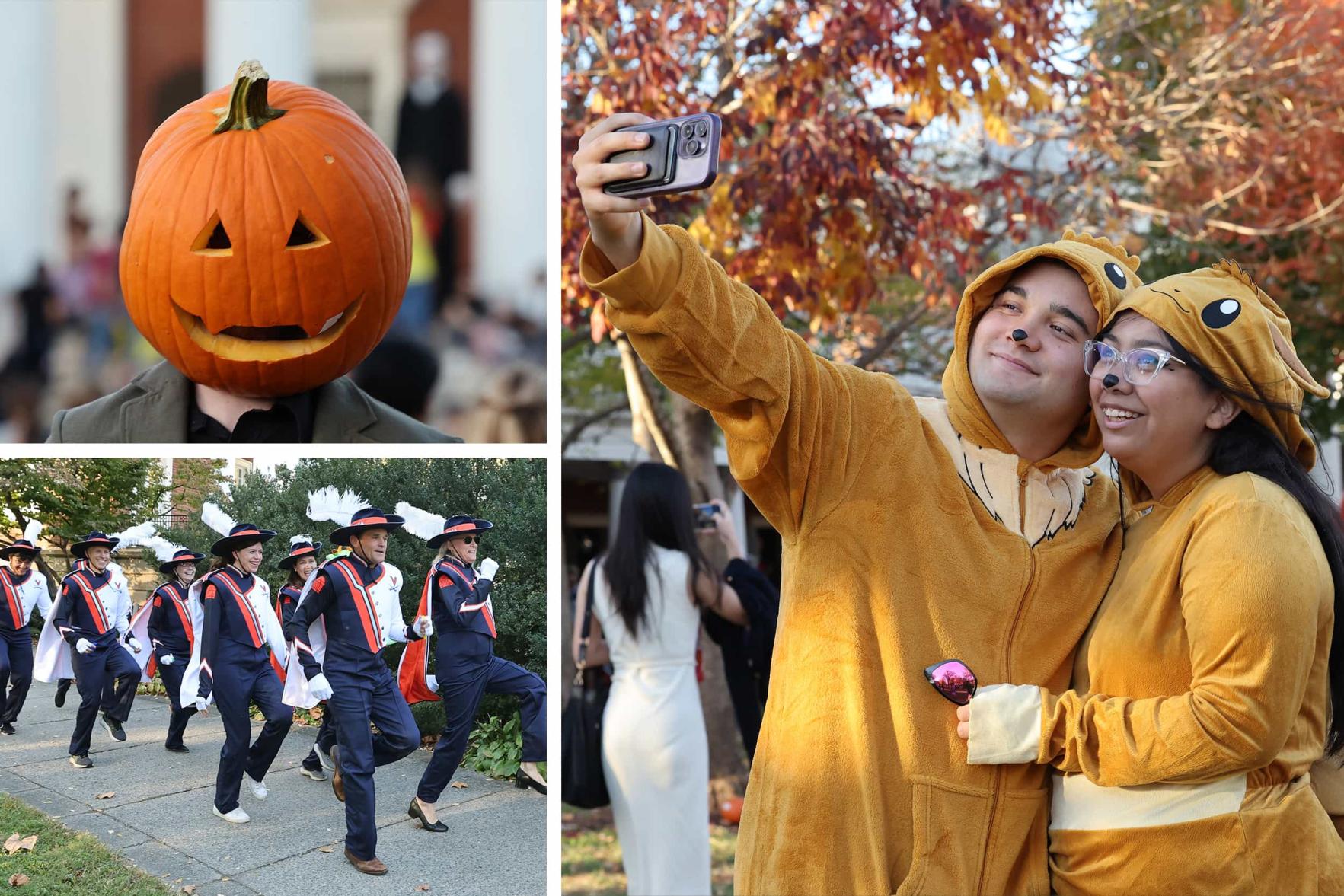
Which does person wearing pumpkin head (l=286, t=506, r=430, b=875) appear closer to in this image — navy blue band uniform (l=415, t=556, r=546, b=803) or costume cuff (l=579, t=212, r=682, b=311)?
navy blue band uniform (l=415, t=556, r=546, b=803)

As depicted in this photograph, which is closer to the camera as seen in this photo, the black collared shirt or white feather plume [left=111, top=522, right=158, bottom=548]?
the black collared shirt

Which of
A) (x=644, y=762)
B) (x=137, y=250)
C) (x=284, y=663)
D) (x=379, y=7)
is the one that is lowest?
(x=644, y=762)

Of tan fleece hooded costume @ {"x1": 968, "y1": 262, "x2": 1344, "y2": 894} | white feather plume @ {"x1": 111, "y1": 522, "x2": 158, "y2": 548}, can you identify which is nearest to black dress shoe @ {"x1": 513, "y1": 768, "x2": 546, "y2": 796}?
white feather plume @ {"x1": 111, "y1": 522, "x2": 158, "y2": 548}

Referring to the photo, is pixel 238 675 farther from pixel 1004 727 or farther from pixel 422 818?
pixel 1004 727

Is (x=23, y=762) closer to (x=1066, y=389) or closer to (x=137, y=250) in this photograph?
(x=137, y=250)

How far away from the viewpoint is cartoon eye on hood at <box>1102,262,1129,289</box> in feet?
8.29

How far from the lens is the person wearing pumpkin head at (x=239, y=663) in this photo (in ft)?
9.27

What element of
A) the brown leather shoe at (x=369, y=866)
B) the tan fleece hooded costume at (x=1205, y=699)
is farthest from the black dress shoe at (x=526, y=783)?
the tan fleece hooded costume at (x=1205, y=699)

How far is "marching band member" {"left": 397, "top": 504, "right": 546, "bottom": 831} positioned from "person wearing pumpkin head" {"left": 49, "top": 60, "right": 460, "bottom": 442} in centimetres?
43

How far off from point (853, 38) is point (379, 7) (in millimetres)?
2347

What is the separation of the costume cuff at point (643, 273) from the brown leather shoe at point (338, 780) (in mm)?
1332

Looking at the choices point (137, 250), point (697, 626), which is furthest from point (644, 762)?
point (137, 250)

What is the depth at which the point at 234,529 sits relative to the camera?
279 cm

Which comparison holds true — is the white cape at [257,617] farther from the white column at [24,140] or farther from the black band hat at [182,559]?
the white column at [24,140]
